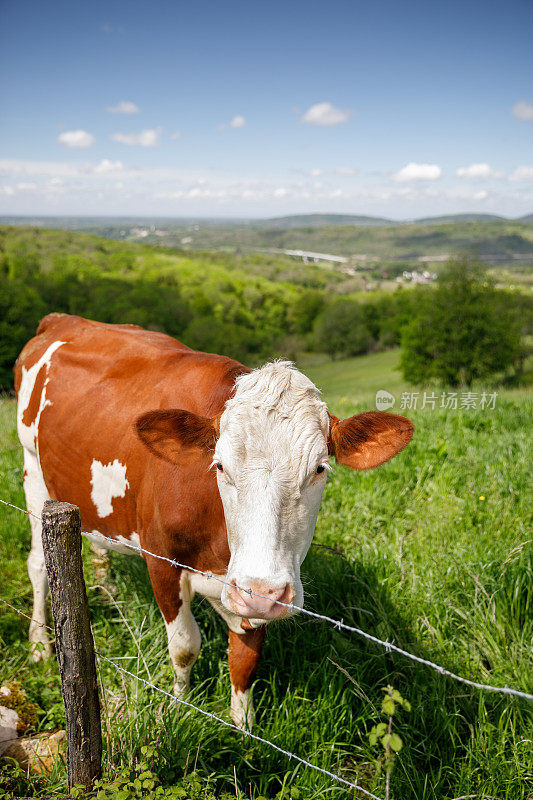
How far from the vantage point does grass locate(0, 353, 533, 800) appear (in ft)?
8.31

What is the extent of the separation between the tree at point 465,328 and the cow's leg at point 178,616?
1582 inches

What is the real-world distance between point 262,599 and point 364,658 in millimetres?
1765

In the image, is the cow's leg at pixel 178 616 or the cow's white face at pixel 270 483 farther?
the cow's leg at pixel 178 616

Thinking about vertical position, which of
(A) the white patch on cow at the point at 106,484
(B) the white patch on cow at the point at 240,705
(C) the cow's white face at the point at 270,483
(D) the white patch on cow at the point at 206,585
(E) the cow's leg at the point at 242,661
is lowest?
(B) the white patch on cow at the point at 240,705

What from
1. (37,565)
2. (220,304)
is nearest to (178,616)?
(37,565)

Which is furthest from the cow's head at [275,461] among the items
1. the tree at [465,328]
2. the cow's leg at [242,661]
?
the tree at [465,328]

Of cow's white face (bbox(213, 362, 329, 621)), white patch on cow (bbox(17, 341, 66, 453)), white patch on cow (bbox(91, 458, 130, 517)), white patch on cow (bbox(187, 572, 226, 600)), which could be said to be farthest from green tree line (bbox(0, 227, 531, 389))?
cow's white face (bbox(213, 362, 329, 621))

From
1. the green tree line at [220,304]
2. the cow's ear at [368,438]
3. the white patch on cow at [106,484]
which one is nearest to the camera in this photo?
the cow's ear at [368,438]

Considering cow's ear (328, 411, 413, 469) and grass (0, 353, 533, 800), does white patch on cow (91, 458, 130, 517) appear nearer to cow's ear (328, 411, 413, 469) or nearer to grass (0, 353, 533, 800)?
grass (0, 353, 533, 800)

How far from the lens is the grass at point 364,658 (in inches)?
99.7

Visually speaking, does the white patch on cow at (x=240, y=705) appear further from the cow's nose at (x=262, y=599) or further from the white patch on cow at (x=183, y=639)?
the cow's nose at (x=262, y=599)

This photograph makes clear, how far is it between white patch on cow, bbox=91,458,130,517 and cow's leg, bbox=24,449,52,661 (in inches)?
14.9

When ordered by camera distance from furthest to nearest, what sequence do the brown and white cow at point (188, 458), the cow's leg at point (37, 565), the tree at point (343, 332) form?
the tree at point (343, 332), the cow's leg at point (37, 565), the brown and white cow at point (188, 458)

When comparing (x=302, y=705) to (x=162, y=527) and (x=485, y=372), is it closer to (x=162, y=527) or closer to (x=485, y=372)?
(x=162, y=527)
